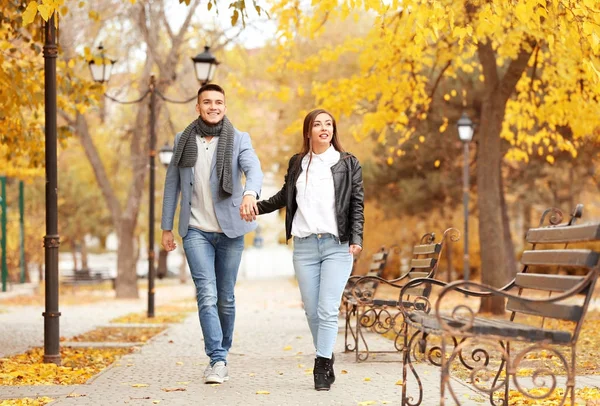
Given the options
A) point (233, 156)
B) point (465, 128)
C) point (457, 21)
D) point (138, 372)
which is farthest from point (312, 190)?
→ point (465, 128)

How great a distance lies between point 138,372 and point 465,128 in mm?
14748

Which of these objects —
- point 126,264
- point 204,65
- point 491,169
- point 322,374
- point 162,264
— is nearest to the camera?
point 322,374

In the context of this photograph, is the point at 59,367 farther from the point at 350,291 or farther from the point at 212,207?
the point at 350,291

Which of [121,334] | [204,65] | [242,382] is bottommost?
[121,334]

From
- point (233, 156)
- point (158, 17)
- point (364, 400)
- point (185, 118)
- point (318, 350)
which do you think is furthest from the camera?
point (185, 118)

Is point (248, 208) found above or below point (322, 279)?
above

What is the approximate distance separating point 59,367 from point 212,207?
8.14 feet

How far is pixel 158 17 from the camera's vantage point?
27516 mm

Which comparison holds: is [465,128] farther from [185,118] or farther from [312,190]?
[185,118]

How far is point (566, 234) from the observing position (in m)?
5.95

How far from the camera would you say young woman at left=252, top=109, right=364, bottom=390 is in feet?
24.0

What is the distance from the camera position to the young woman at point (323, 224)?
730 centimetres

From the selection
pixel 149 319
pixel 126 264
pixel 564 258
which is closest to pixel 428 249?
pixel 564 258

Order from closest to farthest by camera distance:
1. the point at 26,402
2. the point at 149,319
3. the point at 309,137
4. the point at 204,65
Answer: the point at 26,402, the point at 309,137, the point at 204,65, the point at 149,319
